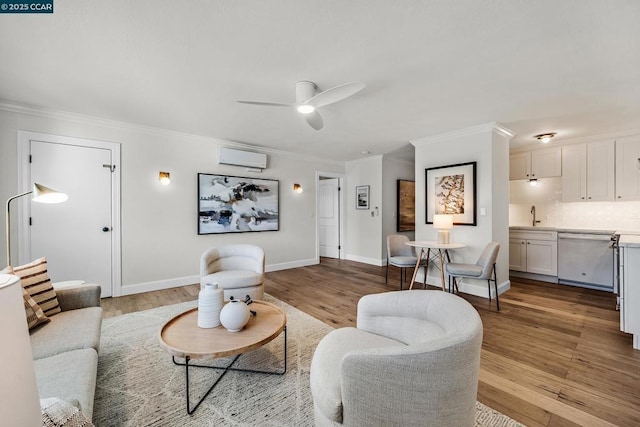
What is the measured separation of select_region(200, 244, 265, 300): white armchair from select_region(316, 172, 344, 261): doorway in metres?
2.99

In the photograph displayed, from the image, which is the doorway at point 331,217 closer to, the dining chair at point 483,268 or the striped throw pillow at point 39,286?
the dining chair at point 483,268

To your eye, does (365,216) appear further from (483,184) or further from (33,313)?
(33,313)

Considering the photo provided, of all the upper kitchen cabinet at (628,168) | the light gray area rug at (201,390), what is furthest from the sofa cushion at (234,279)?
the upper kitchen cabinet at (628,168)

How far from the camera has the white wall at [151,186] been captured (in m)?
3.20

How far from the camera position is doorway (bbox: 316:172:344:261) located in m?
6.50

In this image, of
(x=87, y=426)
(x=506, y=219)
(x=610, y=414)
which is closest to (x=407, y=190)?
(x=506, y=219)

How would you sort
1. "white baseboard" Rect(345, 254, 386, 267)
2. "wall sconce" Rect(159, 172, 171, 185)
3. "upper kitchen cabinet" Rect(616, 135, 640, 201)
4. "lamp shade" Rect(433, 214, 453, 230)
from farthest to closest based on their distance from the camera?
"white baseboard" Rect(345, 254, 386, 267), "wall sconce" Rect(159, 172, 171, 185), "upper kitchen cabinet" Rect(616, 135, 640, 201), "lamp shade" Rect(433, 214, 453, 230)

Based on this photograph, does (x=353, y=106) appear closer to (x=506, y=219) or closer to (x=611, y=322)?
(x=506, y=219)

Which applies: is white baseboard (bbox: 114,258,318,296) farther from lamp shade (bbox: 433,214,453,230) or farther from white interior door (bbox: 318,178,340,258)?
lamp shade (bbox: 433,214,453,230)

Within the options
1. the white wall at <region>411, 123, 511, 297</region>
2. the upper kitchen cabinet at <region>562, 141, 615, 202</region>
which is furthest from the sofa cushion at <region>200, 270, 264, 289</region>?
the upper kitchen cabinet at <region>562, 141, 615, 202</region>

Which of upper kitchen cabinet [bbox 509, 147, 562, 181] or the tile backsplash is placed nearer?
the tile backsplash

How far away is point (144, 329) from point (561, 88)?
4.70 metres

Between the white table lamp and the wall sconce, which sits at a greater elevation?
the wall sconce

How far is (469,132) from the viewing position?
3844mm
